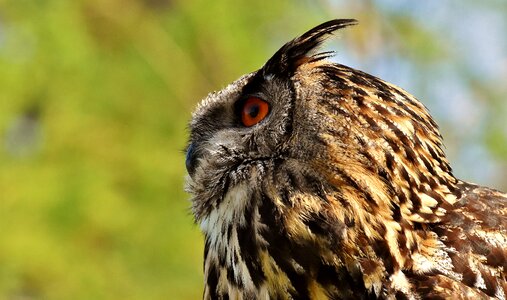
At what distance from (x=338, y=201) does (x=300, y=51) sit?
0.63m

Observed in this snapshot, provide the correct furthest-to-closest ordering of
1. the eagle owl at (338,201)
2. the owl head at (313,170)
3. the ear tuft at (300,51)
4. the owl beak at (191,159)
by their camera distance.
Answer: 1. the owl beak at (191,159)
2. the ear tuft at (300,51)
3. the owl head at (313,170)
4. the eagle owl at (338,201)

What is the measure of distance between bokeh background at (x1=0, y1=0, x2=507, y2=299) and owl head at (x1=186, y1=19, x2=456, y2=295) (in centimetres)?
241

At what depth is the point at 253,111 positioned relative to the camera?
10.5ft

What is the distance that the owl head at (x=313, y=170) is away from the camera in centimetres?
277

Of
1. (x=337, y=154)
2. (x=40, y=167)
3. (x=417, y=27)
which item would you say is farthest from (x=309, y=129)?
(x=417, y=27)

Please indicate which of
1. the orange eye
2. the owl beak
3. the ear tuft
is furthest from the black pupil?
the owl beak

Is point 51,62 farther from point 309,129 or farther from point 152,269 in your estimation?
point 309,129

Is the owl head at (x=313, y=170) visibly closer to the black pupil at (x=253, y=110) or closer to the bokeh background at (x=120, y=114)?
the black pupil at (x=253, y=110)

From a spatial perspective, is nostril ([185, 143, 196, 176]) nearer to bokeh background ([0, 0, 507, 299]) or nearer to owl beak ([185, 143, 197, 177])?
owl beak ([185, 143, 197, 177])

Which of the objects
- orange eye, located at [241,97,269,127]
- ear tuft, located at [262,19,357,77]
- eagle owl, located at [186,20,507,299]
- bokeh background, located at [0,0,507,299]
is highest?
bokeh background, located at [0,0,507,299]

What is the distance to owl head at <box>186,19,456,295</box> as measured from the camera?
2773mm

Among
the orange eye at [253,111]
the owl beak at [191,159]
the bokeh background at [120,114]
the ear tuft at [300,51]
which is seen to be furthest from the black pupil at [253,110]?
the bokeh background at [120,114]

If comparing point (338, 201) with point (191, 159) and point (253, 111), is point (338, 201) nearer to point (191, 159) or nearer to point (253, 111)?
point (253, 111)

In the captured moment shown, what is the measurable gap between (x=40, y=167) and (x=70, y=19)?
111 cm
